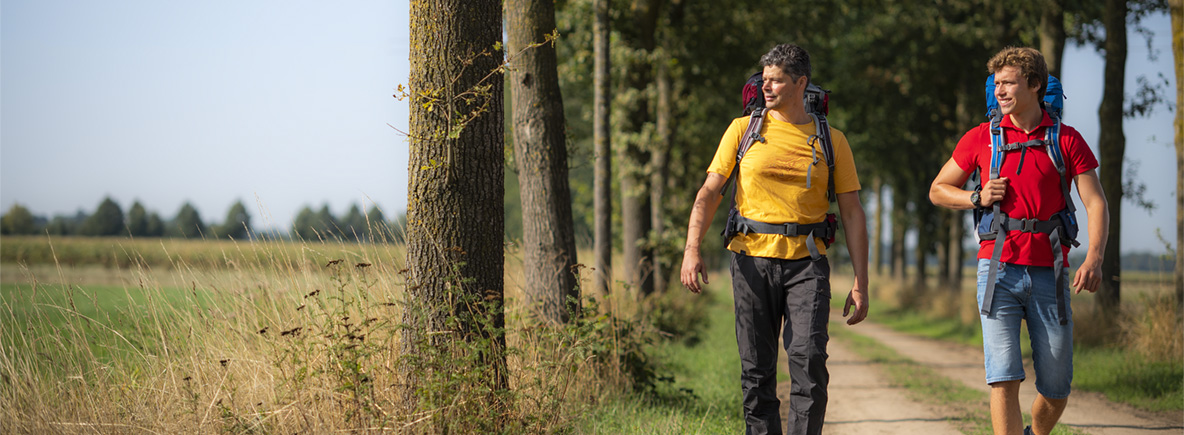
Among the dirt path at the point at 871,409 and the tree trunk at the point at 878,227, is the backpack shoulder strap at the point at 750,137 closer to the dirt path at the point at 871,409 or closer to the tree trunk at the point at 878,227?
the dirt path at the point at 871,409

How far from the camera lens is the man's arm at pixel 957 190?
4.05 meters

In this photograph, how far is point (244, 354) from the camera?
4.69 meters

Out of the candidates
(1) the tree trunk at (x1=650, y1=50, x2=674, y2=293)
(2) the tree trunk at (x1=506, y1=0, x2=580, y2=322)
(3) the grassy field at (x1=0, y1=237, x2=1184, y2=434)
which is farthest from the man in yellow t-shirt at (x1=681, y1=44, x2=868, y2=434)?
(1) the tree trunk at (x1=650, y1=50, x2=674, y2=293)

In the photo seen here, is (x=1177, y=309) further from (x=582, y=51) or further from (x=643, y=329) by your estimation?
(x=582, y=51)

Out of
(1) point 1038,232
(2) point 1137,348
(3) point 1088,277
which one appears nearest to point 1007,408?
(3) point 1088,277

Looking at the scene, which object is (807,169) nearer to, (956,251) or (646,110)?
(646,110)

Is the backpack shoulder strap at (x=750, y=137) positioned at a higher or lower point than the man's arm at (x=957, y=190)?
higher

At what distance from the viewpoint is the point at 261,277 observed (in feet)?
16.9

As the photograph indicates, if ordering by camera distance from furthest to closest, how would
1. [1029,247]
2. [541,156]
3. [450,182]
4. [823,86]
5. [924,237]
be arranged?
[924,237]
[823,86]
[541,156]
[450,182]
[1029,247]

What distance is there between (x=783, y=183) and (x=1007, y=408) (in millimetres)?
1566

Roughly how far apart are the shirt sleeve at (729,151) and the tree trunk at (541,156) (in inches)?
122

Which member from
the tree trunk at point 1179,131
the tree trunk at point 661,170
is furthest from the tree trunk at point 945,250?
the tree trunk at point 1179,131

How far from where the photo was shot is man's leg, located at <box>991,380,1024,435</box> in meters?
4.08

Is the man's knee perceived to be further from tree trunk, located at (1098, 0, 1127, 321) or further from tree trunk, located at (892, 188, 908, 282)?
tree trunk, located at (892, 188, 908, 282)
